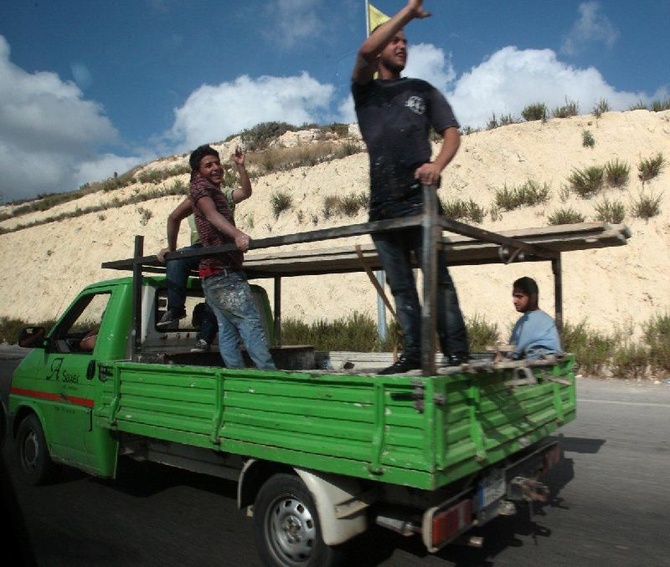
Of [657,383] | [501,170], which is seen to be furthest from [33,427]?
[501,170]

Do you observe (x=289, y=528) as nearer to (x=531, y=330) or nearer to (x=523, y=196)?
(x=531, y=330)

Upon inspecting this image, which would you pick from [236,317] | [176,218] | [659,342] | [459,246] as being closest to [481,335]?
[659,342]

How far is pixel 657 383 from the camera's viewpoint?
9938 millimetres

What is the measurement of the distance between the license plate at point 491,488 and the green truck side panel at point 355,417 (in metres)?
0.12

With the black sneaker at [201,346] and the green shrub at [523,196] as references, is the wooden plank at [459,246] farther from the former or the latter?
the green shrub at [523,196]

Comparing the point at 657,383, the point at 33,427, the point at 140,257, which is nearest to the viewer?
the point at 140,257

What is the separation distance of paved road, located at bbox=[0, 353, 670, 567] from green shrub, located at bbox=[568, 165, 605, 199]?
12745 mm

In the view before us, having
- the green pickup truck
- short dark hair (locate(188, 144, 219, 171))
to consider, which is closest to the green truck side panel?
the green pickup truck

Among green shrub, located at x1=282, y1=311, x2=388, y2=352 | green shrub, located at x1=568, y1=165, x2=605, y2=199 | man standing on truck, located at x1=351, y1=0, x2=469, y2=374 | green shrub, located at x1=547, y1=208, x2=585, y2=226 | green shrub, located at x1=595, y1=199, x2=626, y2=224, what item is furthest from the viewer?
green shrub, located at x1=568, y1=165, x2=605, y2=199

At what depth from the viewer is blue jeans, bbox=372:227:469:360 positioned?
366cm

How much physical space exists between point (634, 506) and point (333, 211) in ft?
62.0

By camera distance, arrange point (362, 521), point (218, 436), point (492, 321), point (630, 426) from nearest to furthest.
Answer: point (362, 521) → point (218, 436) → point (630, 426) → point (492, 321)

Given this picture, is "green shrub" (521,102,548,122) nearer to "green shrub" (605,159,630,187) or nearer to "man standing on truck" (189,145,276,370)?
"green shrub" (605,159,630,187)

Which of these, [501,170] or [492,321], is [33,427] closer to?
[492,321]
